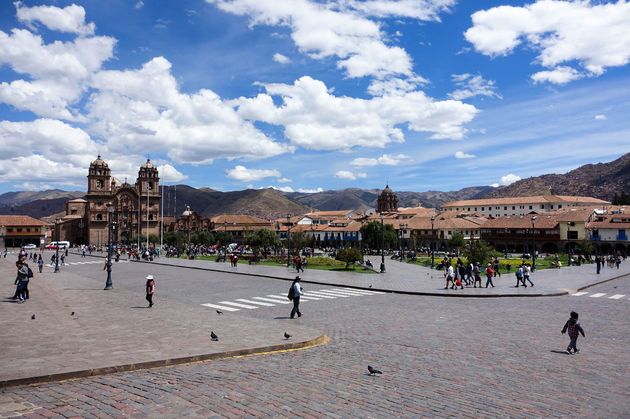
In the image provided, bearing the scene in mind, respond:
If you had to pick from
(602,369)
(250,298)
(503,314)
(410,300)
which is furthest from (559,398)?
(250,298)

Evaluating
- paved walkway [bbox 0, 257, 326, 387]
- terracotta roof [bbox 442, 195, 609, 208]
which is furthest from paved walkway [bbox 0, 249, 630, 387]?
terracotta roof [bbox 442, 195, 609, 208]

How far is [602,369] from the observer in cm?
909

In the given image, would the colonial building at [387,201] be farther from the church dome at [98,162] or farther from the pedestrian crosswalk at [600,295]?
the pedestrian crosswalk at [600,295]

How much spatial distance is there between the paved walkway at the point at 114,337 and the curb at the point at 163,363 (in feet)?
0.05

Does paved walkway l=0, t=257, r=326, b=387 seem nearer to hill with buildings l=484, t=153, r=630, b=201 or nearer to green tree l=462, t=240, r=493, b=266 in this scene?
green tree l=462, t=240, r=493, b=266

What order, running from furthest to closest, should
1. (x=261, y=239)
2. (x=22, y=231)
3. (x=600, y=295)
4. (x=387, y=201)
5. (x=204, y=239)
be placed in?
(x=387, y=201) < (x=22, y=231) < (x=204, y=239) < (x=261, y=239) < (x=600, y=295)

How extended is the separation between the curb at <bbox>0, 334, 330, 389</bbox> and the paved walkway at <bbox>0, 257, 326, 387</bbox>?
1 cm

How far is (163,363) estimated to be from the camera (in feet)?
28.3

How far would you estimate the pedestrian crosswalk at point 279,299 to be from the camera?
58.6ft

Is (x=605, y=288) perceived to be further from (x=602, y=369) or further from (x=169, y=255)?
(x=169, y=255)

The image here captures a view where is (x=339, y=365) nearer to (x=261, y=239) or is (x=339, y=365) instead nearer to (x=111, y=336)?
(x=111, y=336)

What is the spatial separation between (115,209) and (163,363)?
3811 inches

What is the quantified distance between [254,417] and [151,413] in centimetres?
140

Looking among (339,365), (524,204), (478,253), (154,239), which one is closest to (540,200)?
(524,204)
